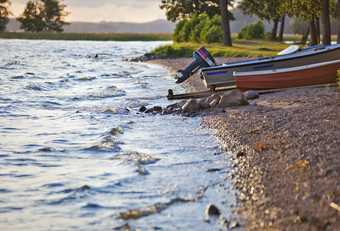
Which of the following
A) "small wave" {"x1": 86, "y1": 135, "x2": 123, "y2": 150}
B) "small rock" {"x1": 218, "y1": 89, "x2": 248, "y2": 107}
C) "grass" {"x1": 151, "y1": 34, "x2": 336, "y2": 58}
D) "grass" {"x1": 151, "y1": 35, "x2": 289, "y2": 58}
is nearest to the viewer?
"small wave" {"x1": 86, "y1": 135, "x2": 123, "y2": 150}

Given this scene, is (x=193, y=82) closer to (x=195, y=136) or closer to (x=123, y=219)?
(x=195, y=136)

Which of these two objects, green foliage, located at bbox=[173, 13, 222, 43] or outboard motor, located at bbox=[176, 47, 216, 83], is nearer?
outboard motor, located at bbox=[176, 47, 216, 83]

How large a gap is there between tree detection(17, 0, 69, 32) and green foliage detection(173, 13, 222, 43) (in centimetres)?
9618

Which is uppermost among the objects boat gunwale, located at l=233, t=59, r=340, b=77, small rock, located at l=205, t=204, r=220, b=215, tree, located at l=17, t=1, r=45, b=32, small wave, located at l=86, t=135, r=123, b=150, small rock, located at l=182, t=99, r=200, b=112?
tree, located at l=17, t=1, r=45, b=32

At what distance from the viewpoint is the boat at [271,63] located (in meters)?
17.2

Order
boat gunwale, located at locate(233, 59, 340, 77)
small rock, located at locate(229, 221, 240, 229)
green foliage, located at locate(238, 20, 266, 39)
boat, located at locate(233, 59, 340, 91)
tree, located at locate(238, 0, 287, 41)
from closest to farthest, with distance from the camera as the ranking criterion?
small rock, located at locate(229, 221, 240, 229) < boat gunwale, located at locate(233, 59, 340, 77) < boat, located at locate(233, 59, 340, 91) < tree, located at locate(238, 0, 287, 41) < green foliage, located at locate(238, 20, 266, 39)

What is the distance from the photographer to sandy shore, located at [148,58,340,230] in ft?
21.7

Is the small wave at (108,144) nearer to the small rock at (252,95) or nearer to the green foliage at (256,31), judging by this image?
the small rock at (252,95)

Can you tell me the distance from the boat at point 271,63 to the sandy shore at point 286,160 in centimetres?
250

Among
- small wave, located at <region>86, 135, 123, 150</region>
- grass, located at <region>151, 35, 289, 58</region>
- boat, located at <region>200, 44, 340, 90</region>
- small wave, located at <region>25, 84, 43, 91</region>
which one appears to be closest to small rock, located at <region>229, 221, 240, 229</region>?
small wave, located at <region>86, 135, 123, 150</region>

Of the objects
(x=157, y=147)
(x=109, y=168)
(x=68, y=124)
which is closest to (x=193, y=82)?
(x=68, y=124)

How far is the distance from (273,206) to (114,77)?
26.1 meters

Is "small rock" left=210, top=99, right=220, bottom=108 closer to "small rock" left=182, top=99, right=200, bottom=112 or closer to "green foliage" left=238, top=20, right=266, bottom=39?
"small rock" left=182, top=99, right=200, bottom=112

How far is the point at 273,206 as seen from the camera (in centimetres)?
705
